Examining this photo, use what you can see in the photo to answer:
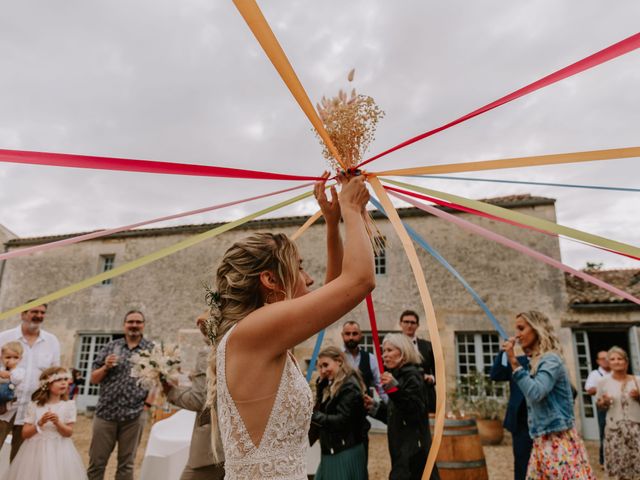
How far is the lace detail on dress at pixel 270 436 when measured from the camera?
155cm

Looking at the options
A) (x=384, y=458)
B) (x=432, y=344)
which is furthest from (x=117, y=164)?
(x=384, y=458)

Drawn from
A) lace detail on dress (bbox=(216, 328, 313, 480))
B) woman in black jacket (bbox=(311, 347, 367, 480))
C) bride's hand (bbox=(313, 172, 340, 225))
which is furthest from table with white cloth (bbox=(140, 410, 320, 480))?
bride's hand (bbox=(313, 172, 340, 225))

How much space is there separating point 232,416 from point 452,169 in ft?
4.73

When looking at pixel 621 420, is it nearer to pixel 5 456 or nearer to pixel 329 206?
pixel 329 206

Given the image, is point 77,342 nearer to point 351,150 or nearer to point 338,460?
point 338,460

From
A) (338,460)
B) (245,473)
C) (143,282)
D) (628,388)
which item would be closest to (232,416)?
(245,473)

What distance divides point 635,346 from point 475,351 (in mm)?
3480

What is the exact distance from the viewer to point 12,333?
492 centimetres

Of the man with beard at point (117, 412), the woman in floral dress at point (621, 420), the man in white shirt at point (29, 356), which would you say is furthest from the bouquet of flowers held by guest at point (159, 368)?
the woman in floral dress at point (621, 420)

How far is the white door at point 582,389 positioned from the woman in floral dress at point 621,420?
5126 millimetres

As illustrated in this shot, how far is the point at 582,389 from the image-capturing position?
10.6 metres

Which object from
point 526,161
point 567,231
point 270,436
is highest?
point 526,161

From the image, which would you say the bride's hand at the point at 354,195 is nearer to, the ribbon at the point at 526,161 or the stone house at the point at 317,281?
the ribbon at the point at 526,161

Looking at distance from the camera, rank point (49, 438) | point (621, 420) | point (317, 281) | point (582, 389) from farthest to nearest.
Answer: point (317, 281) → point (582, 389) → point (621, 420) → point (49, 438)
